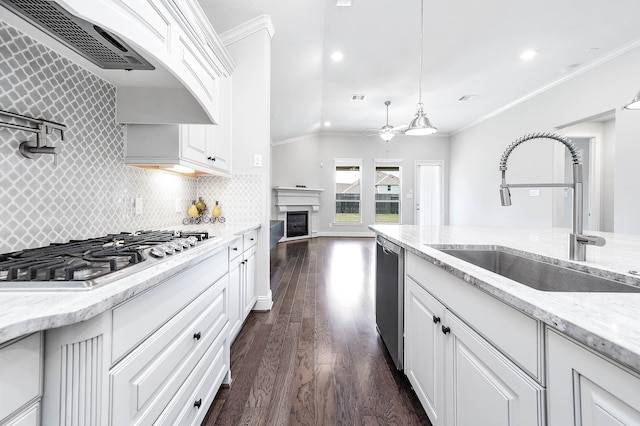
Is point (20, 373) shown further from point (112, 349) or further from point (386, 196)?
point (386, 196)

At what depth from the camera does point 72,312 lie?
549 mm

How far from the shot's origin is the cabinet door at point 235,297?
1833 millimetres

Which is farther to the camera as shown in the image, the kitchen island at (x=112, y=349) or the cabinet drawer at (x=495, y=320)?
the cabinet drawer at (x=495, y=320)

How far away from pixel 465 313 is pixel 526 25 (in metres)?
3.96

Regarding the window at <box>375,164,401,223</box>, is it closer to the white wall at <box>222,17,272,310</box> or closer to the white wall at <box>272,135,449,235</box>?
the white wall at <box>272,135,449,235</box>

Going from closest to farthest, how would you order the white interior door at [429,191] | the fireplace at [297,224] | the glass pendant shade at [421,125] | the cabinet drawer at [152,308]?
the cabinet drawer at [152,308]
the glass pendant shade at [421,125]
the fireplace at [297,224]
the white interior door at [429,191]

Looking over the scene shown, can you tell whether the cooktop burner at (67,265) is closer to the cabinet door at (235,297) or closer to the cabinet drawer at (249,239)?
the cabinet door at (235,297)

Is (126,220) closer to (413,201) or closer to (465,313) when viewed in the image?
(465,313)

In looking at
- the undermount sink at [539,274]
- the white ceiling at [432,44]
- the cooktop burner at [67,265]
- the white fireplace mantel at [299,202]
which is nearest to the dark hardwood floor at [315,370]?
the undermount sink at [539,274]

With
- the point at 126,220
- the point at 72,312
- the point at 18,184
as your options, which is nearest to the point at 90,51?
the point at 18,184

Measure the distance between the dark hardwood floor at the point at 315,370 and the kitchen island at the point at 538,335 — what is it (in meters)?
0.33

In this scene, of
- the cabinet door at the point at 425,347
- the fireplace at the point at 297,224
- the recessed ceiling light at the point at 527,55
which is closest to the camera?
the cabinet door at the point at 425,347

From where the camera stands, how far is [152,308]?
0.84 metres

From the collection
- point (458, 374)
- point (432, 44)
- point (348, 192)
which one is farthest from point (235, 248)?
point (348, 192)
